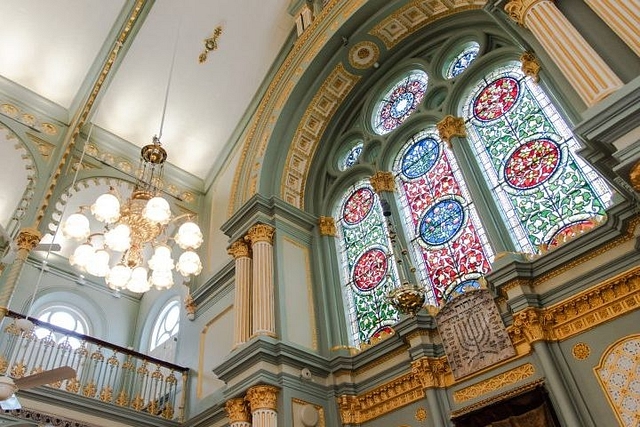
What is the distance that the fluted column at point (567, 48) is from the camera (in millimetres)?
4316

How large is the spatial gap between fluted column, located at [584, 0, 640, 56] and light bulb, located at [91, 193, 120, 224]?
535 cm

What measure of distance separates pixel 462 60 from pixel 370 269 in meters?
3.79

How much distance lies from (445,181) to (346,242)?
214 centimetres

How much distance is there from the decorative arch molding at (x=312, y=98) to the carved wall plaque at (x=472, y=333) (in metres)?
4.08

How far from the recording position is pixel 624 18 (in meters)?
4.26

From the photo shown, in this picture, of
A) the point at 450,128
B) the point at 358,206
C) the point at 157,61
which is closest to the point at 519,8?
the point at 450,128

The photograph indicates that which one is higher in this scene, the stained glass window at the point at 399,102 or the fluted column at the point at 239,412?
the stained glass window at the point at 399,102

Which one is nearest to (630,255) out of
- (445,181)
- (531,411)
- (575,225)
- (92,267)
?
(575,225)

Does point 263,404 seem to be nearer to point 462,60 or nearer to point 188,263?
point 188,263

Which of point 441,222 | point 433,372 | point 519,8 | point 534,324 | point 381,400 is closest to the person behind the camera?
point 519,8

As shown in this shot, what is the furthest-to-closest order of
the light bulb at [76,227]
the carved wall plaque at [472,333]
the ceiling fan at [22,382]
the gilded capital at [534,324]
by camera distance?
the light bulb at [76,227] < the carved wall plaque at [472,333] < the gilded capital at [534,324] < the ceiling fan at [22,382]

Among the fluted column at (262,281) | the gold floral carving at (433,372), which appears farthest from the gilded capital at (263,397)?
the gold floral carving at (433,372)

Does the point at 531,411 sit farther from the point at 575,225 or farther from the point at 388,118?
the point at 388,118

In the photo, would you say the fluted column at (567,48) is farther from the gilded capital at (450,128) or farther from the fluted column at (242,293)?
the fluted column at (242,293)
